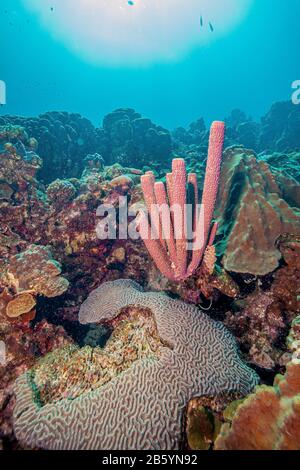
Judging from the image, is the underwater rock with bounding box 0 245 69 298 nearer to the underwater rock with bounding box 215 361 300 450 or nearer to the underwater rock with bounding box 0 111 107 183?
the underwater rock with bounding box 215 361 300 450

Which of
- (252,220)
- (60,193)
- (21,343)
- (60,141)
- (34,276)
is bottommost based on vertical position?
(21,343)

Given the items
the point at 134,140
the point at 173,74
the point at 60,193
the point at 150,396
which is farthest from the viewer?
the point at 173,74

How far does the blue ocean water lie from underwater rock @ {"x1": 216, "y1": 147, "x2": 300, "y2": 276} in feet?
169

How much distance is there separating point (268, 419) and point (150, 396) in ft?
3.95

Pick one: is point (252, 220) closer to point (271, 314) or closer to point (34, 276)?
point (271, 314)

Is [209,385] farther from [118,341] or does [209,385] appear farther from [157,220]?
[157,220]

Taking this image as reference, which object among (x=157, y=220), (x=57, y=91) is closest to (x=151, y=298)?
(x=157, y=220)

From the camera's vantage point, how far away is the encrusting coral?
322cm

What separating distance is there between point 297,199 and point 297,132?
13.8 meters

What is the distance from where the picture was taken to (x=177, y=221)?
11.4 ft

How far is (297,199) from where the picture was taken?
4.97 m

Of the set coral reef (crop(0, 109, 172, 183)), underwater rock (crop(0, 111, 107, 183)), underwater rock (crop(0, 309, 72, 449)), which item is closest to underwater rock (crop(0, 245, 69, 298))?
underwater rock (crop(0, 309, 72, 449))

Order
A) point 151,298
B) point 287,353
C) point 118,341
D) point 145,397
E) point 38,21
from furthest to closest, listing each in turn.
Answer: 1. point 38,21
2. point 151,298
3. point 118,341
4. point 287,353
5. point 145,397

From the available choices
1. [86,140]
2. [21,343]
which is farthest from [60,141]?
[21,343]
